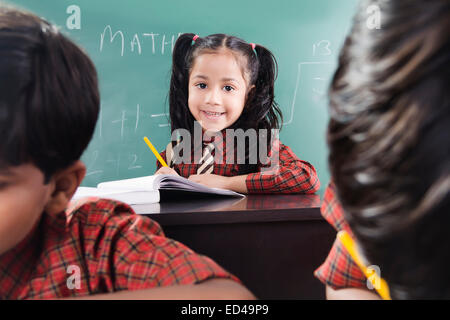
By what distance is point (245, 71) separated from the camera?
1.62 m

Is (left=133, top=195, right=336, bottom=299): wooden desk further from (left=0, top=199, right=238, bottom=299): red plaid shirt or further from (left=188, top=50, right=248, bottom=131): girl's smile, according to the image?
(left=188, top=50, right=248, bottom=131): girl's smile

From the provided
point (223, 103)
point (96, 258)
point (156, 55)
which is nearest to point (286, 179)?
point (223, 103)

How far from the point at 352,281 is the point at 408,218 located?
33 cm

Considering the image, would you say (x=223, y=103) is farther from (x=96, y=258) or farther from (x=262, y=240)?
(x=96, y=258)

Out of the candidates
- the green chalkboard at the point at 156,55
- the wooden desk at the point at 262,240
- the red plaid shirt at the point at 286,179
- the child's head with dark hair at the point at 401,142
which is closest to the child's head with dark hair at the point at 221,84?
the red plaid shirt at the point at 286,179

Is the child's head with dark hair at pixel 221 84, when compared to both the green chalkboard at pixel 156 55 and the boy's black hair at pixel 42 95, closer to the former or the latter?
the green chalkboard at pixel 156 55

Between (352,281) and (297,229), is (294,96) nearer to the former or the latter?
(297,229)

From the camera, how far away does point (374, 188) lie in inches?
11.7

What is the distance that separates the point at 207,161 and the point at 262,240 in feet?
3.01

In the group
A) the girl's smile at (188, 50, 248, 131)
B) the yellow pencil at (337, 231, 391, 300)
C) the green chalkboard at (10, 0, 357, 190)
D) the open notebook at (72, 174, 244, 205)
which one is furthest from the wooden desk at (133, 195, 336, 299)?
the green chalkboard at (10, 0, 357, 190)

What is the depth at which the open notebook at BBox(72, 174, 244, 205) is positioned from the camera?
0.90m

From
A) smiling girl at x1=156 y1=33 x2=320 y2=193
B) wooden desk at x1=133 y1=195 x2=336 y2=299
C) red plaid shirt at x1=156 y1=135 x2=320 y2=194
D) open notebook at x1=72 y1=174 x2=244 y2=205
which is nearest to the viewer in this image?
wooden desk at x1=133 y1=195 x2=336 y2=299
